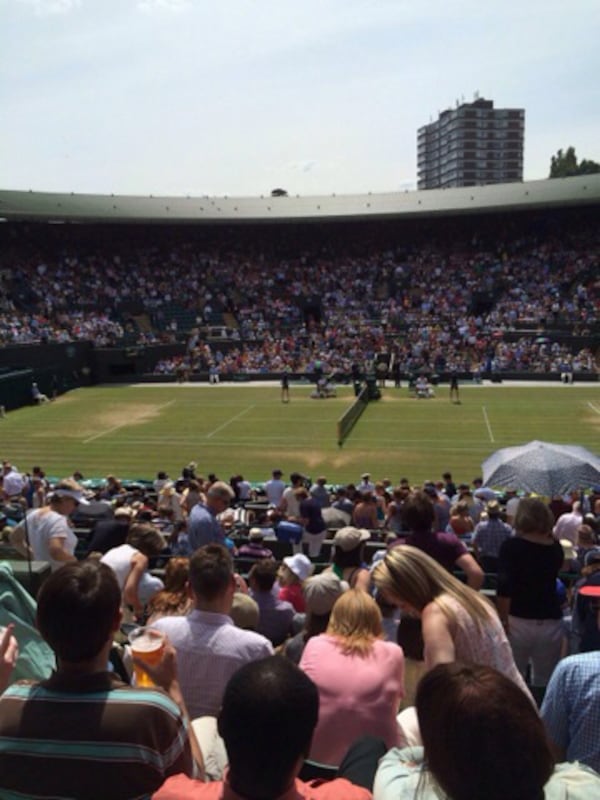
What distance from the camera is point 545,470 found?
41.5 feet

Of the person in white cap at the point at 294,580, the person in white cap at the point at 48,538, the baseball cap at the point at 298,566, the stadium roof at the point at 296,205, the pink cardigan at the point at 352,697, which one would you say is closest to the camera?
the pink cardigan at the point at 352,697

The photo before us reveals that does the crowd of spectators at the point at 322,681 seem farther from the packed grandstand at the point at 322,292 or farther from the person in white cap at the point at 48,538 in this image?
the packed grandstand at the point at 322,292

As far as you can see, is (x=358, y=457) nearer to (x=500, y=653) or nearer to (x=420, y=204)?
(x=500, y=653)

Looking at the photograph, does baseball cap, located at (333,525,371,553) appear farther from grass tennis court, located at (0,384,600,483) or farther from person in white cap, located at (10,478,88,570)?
grass tennis court, located at (0,384,600,483)

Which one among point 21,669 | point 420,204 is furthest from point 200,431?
point 420,204

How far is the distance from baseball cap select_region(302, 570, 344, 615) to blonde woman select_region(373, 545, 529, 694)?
0.63 m

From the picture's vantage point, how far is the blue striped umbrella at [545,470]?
41.2ft

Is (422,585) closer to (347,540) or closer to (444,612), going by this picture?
(444,612)

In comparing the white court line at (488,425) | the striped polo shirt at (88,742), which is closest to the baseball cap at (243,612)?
the striped polo shirt at (88,742)

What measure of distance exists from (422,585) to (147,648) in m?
1.41

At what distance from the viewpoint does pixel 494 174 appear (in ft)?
589

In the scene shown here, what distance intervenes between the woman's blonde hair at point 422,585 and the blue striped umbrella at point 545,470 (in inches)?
350

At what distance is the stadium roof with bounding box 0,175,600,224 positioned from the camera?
47812 millimetres

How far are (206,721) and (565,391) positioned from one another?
3495cm
